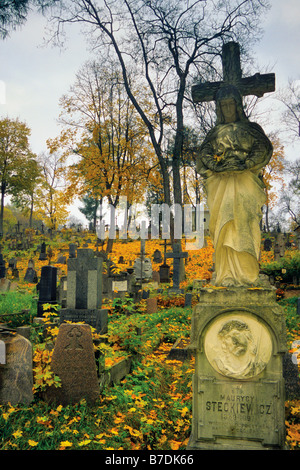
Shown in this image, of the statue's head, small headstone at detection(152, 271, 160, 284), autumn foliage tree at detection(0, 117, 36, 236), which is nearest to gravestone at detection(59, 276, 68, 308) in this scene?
small headstone at detection(152, 271, 160, 284)

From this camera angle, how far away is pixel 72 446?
359 cm

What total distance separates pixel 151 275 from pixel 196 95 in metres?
10.1

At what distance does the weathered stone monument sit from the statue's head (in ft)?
0.04

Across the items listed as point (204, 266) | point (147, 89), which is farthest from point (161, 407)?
point (147, 89)

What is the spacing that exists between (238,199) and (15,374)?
11.1 ft

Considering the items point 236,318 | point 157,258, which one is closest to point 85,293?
point 236,318

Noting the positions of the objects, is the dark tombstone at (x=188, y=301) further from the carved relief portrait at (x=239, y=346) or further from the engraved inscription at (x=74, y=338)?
the carved relief portrait at (x=239, y=346)

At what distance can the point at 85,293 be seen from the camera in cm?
625

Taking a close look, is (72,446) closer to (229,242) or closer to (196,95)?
(229,242)

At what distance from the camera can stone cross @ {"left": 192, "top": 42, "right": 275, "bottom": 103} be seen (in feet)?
14.4

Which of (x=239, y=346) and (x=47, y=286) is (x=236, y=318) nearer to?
(x=239, y=346)

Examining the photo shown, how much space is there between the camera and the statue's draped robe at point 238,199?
396 cm

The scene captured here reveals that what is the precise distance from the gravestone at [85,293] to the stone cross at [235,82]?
3.42 m

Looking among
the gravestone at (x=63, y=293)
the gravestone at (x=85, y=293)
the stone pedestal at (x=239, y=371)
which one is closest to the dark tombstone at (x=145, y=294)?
the gravestone at (x=63, y=293)
